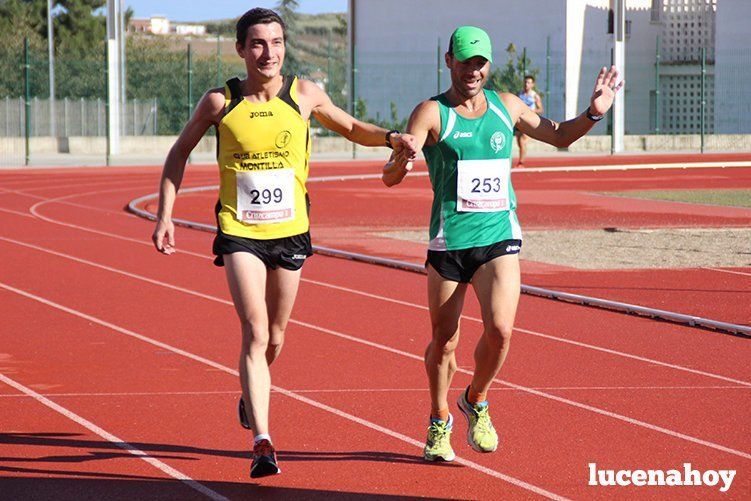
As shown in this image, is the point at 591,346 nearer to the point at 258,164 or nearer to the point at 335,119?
the point at 335,119

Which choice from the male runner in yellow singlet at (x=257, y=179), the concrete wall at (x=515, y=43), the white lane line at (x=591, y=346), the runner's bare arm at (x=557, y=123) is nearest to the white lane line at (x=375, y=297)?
the white lane line at (x=591, y=346)

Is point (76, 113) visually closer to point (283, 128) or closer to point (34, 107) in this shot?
point (34, 107)

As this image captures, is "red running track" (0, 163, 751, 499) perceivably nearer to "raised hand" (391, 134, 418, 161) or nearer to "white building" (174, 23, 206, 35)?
"raised hand" (391, 134, 418, 161)

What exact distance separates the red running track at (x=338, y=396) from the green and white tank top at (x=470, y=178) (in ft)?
3.31

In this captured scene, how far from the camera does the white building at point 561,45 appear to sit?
45.9 metres

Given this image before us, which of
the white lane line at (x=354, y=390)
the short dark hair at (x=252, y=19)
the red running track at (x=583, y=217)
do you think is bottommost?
the white lane line at (x=354, y=390)

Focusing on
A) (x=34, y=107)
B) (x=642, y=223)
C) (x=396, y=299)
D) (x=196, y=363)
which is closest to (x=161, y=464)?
(x=196, y=363)

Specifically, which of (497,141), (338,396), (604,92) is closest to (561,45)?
(338,396)

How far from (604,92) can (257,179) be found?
1728mm

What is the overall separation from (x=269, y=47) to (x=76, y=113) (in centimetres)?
3507

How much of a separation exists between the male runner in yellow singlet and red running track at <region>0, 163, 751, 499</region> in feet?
2.06

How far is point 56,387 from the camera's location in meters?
7.66

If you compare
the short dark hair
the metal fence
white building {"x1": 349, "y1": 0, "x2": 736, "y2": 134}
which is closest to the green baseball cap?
the short dark hair
